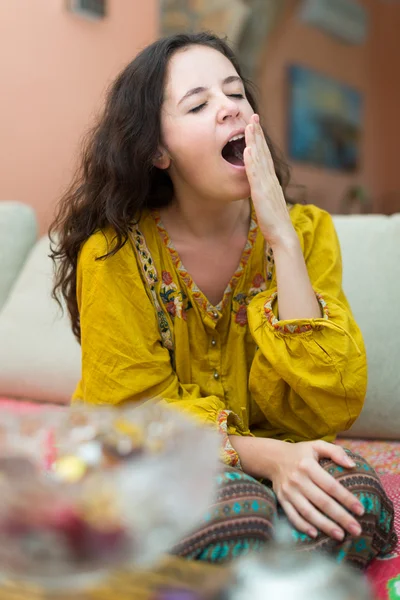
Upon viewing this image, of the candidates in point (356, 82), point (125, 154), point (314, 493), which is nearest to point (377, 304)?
point (125, 154)

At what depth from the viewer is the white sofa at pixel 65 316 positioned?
1588 mm

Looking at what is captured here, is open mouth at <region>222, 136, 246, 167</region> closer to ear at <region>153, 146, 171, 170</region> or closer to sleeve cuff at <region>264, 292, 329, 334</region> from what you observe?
ear at <region>153, 146, 171, 170</region>

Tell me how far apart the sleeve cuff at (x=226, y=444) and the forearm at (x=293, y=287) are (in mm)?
186

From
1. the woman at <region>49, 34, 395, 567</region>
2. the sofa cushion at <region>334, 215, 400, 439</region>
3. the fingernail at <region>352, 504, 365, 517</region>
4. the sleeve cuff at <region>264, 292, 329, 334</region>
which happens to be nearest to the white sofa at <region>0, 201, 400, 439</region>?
the sofa cushion at <region>334, 215, 400, 439</region>

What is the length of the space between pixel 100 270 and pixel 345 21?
4.79 meters

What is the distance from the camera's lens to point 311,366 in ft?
3.61

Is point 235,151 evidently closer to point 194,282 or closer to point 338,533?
point 194,282

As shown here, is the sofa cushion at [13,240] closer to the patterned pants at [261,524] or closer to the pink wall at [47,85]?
the pink wall at [47,85]

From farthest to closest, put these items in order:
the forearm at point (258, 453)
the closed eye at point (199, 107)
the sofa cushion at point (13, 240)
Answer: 1. the sofa cushion at point (13, 240)
2. the closed eye at point (199, 107)
3. the forearm at point (258, 453)

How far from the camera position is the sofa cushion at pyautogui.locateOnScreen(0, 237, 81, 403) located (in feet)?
6.00

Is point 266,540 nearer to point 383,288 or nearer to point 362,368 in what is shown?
point 362,368

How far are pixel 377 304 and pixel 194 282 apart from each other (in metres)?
0.54

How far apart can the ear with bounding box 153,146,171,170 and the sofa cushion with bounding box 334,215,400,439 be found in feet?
1.98

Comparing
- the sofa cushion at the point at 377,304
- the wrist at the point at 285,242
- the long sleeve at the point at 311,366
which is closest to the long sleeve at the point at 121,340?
the long sleeve at the point at 311,366
